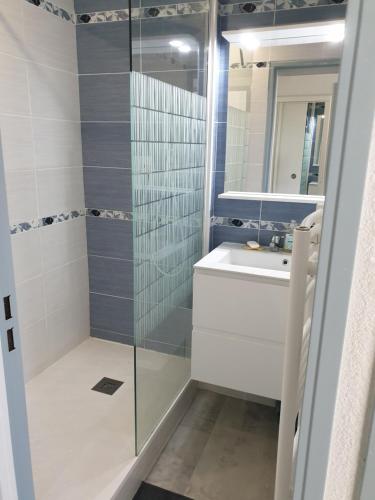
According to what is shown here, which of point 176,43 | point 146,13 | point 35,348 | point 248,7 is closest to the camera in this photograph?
point 146,13

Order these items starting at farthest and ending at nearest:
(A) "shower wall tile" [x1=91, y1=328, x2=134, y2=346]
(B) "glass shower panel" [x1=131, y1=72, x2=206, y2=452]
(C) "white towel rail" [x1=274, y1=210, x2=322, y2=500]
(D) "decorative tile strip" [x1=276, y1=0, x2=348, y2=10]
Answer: (A) "shower wall tile" [x1=91, y1=328, x2=134, y2=346] < (D) "decorative tile strip" [x1=276, y1=0, x2=348, y2=10] < (B) "glass shower panel" [x1=131, y1=72, x2=206, y2=452] < (C) "white towel rail" [x1=274, y1=210, x2=322, y2=500]

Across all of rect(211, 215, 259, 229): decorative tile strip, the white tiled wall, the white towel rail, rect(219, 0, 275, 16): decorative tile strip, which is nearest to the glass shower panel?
rect(211, 215, 259, 229): decorative tile strip

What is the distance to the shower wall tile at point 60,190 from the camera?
237cm

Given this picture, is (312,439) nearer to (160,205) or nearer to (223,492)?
(160,205)

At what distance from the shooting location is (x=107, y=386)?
2441 mm

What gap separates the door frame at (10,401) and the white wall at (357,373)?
898 mm

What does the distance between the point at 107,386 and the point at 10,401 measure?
1.37 metres

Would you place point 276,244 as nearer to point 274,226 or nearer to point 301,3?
point 274,226

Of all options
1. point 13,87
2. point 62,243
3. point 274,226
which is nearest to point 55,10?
point 13,87

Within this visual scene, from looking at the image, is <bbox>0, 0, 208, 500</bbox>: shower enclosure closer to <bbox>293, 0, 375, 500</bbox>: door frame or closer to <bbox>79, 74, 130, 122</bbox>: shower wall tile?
<bbox>79, 74, 130, 122</bbox>: shower wall tile

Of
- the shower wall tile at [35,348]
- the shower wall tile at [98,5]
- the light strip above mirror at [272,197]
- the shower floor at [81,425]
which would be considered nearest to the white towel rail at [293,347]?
the shower floor at [81,425]

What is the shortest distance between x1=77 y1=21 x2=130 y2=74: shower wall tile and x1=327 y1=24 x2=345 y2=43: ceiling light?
1161 mm

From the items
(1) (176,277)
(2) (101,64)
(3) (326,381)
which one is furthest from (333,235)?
(2) (101,64)

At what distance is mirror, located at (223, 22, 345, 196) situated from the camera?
1989 mm
